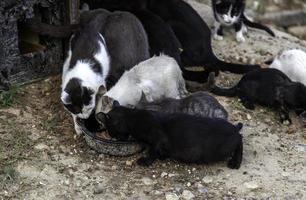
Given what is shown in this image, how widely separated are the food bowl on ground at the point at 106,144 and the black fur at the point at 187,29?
2.14 meters

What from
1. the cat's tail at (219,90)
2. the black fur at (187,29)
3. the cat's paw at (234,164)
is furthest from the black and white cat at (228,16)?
the cat's paw at (234,164)

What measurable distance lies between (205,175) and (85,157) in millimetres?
1223

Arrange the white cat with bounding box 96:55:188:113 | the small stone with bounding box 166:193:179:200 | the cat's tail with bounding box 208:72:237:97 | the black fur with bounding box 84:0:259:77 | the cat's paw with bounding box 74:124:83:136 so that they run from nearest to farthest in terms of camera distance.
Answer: the small stone with bounding box 166:193:179:200, the cat's paw with bounding box 74:124:83:136, the white cat with bounding box 96:55:188:113, the cat's tail with bounding box 208:72:237:97, the black fur with bounding box 84:0:259:77

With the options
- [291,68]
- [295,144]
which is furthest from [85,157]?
[291,68]

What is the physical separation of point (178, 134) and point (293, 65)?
2514mm

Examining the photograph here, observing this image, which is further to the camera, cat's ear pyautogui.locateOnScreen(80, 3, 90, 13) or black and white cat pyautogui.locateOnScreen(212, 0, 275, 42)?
black and white cat pyautogui.locateOnScreen(212, 0, 275, 42)

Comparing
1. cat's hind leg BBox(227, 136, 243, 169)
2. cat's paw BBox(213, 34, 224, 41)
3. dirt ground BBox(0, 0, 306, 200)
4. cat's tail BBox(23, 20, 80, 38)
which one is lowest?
cat's paw BBox(213, 34, 224, 41)

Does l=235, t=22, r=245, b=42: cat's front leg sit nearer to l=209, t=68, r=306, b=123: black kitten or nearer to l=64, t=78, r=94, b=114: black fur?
l=209, t=68, r=306, b=123: black kitten

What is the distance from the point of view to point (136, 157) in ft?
19.8

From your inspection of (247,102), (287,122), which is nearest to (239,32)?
(247,102)

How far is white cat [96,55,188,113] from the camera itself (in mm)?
6504

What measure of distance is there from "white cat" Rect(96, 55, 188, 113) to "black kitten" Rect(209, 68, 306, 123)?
61 cm

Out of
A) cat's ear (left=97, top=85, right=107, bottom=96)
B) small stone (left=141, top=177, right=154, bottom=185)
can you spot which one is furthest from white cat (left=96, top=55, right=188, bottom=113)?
small stone (left=141, top=177, right=154, bottom=185)

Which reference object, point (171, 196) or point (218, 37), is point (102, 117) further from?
point (218, 37)
